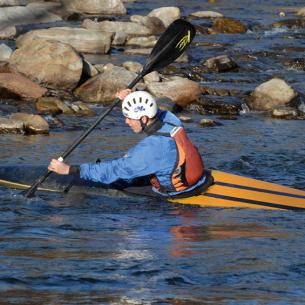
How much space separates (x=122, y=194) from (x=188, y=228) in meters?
1.03

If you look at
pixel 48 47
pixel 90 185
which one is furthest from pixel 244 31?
pixel 90 185

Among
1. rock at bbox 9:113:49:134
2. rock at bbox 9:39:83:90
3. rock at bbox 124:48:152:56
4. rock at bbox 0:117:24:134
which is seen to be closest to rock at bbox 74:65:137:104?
rock at bbox 9:39:83:90

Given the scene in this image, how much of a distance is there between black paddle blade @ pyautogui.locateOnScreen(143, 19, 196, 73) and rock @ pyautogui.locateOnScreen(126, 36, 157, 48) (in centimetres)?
875

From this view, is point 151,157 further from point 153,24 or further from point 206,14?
point 206,14

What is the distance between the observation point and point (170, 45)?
1010 centimetres

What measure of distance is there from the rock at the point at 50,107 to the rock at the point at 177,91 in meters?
1.33

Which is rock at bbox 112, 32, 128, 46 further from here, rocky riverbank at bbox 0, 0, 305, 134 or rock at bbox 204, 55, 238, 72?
rock at bbox 204, 55, 238, 72

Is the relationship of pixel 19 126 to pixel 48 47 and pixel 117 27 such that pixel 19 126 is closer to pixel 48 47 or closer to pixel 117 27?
pixel 48 47

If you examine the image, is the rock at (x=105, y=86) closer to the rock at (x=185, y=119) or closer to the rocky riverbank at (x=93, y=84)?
the rocky riverbank at (x=93, y=84)

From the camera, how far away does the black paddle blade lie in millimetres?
9948

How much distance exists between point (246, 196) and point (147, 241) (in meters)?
1.56

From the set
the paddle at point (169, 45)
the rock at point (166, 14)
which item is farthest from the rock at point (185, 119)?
the rock at point (166, 14)

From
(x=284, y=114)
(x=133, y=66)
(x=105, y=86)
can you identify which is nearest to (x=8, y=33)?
(x=133, y=66)

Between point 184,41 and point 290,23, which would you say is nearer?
point 184,41
